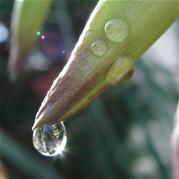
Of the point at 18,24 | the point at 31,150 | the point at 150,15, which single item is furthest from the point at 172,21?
the point at 31,150

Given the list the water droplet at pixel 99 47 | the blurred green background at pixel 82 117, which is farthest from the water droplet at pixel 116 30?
the blurred green background at pixel 82 117

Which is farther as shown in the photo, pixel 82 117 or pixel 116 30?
pixel 82 117

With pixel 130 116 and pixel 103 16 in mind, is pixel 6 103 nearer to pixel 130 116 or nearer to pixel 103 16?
pixel 130 116

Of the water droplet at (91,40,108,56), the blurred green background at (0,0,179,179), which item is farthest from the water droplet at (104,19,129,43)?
the blurred green background at (0,0,179,179)

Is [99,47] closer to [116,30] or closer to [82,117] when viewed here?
[116,30]

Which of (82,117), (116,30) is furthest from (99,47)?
(82,117)

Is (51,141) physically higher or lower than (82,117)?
lower
